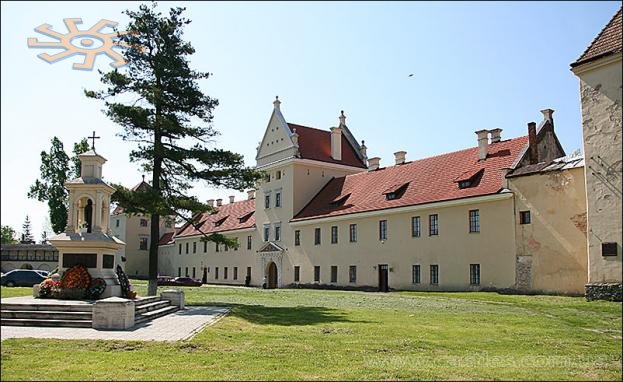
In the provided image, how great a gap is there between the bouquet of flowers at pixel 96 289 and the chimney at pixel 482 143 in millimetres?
25087

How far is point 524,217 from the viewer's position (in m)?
30.7

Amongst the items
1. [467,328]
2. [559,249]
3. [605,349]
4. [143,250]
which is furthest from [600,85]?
[143,250]

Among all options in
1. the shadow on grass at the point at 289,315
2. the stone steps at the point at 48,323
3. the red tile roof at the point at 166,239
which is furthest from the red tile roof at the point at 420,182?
the red tile roof at the point at 166,239

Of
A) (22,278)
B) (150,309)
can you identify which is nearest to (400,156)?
(22,278)

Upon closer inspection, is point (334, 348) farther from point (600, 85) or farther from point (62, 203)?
point (62, 203)

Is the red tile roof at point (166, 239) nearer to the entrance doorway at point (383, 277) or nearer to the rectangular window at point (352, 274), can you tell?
the rectangular window at point (352, 274)

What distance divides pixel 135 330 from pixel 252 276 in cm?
4206

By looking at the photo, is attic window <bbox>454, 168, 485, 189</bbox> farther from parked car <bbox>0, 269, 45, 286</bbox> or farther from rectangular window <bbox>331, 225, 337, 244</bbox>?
parked car <bbox>0, 269, 45, 286</bbox>

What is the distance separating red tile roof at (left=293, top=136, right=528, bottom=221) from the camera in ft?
113

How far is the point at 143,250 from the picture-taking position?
7775 centimetres

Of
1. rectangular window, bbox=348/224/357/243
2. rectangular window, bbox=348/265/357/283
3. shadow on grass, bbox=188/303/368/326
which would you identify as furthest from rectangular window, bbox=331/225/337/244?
shadow on grass, bbox=188/303/368/326

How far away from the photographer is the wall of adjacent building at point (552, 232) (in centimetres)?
2764

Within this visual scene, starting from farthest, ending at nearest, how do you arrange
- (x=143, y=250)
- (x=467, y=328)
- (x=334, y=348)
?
(x=143, y=250) → (x=467, y=328) → (x=334, y=348)

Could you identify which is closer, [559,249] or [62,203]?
[559,249]
